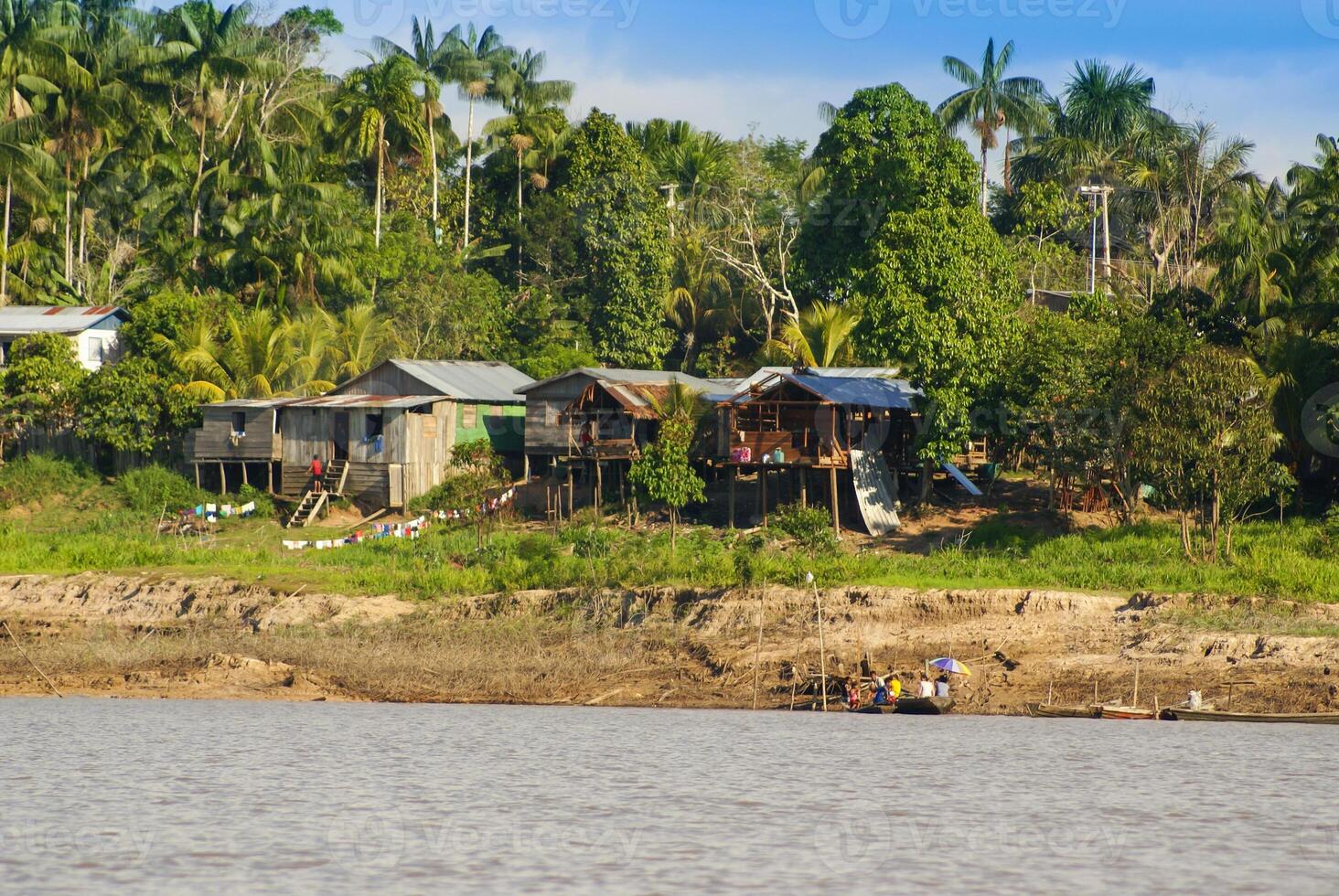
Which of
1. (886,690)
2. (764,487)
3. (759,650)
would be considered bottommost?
(886,690)

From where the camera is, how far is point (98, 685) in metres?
30.6

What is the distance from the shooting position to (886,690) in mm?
28219

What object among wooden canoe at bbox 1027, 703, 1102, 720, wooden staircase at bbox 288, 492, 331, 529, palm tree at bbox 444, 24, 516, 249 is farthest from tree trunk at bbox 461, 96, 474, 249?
wooden canoe at bbox 1027, 703, 1102, 720

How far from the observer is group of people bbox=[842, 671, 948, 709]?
91.3ft

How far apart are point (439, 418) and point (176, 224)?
17.2 m

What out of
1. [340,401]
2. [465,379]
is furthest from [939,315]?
[340,401]

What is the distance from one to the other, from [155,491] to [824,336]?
20.3 m

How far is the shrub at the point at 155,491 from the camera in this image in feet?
148

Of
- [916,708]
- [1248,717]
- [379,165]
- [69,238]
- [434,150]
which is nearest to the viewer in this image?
[1248,717]

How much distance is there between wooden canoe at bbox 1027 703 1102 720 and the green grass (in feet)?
14.7

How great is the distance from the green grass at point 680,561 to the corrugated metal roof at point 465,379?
19.9 ft

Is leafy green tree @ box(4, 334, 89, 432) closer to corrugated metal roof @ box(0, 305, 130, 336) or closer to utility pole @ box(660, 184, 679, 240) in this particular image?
corrugated metal roof @ box(0, 305, 130, 336)

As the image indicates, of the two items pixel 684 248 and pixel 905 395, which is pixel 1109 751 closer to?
pixel 905 395

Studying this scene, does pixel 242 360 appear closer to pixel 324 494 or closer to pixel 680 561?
pixel 324 494
